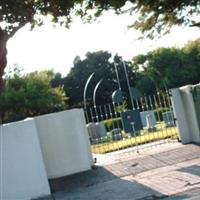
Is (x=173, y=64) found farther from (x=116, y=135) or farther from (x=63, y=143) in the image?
(x=63, y=143)

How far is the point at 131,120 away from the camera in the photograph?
17344 millimetres

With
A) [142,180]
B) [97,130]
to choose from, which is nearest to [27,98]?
[97,130]

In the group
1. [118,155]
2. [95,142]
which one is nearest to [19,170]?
[118,155]

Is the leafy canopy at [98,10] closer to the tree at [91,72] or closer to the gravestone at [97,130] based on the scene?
the gravestone at [97,130]

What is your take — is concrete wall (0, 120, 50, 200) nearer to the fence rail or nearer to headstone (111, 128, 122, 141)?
the fence rail

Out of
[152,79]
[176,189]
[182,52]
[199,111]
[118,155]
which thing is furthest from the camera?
[182,52]

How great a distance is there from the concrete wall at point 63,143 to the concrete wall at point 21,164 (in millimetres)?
2353

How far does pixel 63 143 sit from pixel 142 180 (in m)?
3.57

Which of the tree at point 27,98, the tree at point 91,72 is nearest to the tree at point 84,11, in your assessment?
the tree at point 27,98

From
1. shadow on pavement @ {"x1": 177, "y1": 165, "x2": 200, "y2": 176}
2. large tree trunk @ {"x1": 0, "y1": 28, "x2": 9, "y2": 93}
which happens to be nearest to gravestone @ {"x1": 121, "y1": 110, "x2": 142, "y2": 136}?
large tree trunk @ {"x1": 0, "y1": 28, "x2": 9, "y2": 93}

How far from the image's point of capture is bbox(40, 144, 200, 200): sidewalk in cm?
1024

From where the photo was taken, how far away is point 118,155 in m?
17.0

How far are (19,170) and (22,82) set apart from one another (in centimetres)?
4439

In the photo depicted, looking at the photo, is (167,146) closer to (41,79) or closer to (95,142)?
(95,142)
